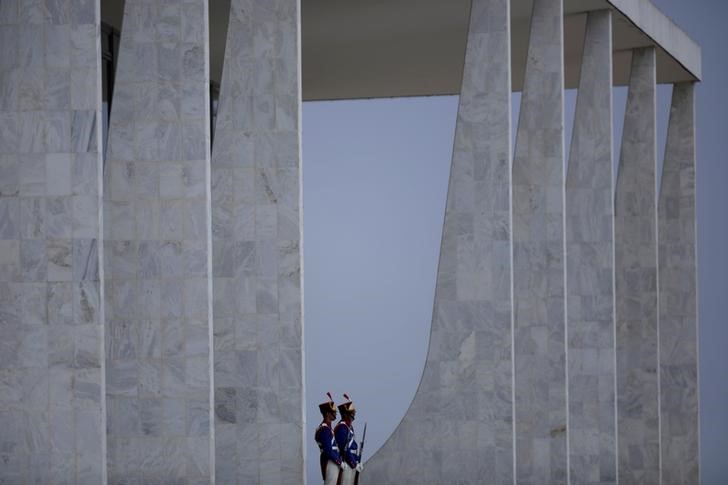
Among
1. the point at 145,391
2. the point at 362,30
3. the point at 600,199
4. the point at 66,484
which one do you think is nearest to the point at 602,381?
the point at 600,199

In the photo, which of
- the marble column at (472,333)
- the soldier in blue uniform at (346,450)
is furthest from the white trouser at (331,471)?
the marble column at (472,333)

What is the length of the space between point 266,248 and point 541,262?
8.52 m

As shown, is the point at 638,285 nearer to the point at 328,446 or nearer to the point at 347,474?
the point at 347,474

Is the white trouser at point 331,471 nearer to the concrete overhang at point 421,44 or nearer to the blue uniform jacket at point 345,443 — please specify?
the blue uniform jacket at point 345,443

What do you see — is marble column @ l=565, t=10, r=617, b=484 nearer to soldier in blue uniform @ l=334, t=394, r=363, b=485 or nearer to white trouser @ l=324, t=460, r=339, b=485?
soldier in blue uniform @ l=334, t=394, r=363, b=485

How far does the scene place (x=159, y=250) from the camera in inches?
801

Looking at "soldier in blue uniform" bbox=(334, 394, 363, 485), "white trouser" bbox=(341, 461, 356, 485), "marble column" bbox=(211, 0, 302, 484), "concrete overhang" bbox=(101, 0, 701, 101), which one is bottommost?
"white trouser" bbox=(341, 461, 356, 485)

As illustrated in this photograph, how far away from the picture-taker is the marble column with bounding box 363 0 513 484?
1073 inches

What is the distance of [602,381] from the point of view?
3234cm

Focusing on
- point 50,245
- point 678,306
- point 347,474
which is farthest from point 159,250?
point 678,306

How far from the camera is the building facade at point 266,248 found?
17.7 m

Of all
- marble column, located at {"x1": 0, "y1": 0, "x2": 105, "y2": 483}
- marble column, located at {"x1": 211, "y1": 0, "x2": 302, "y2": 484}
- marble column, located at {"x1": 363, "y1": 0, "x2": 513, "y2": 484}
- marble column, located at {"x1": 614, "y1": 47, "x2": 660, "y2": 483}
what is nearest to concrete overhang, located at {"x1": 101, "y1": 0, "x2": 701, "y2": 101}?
marble column, located at {"x1": 614, "y1": 47, "x2": 660, "y2": 483}

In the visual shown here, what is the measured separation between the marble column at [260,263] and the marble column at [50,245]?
5033mm

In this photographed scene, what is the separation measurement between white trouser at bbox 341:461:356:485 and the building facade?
1.38m
